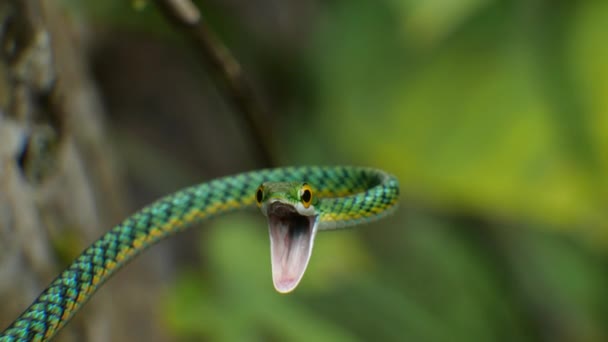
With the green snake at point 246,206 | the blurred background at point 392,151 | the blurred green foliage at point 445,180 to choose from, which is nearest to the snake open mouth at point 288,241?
the green snake at point 246,206

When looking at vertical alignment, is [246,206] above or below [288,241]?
above

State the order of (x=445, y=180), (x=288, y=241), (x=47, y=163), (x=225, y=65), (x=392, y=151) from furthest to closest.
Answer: (x=392, y=151)
(x=445, y=180)
(x=225, y=65)
(x=47, y=163)
(x=288, y=241)

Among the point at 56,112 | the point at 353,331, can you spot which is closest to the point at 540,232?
the point at 353,331

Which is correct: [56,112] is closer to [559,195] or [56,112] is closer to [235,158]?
[559,195]

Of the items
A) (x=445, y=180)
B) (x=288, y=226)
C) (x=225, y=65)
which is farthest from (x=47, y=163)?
(x=445, y=180)

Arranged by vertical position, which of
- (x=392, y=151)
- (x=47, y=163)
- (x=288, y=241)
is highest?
(x=47, y=163)

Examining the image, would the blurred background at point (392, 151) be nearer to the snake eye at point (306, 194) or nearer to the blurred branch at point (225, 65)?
the blurred branch at point (225, 65)

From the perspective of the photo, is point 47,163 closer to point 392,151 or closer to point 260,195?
point 260,195

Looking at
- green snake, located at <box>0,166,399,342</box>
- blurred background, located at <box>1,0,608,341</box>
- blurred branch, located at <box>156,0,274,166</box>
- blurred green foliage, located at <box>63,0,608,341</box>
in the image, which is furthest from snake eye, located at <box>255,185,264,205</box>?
blurred green foliage, located at <box>63,0,608,341</box>
